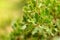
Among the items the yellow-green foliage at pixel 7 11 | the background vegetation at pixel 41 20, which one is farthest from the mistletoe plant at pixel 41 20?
the yellow-green foliage at pixel 7 11

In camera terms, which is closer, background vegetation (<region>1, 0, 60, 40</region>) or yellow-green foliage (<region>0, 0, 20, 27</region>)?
background vegetation (<region>1, 0, 60, 40</region>)

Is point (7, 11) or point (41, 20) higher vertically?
point (7, 11)

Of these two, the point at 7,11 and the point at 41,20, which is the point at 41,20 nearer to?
the point at 41,20

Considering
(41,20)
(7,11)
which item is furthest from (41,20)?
(7,11)

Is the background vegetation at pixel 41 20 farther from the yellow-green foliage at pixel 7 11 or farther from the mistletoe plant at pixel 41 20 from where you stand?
the yellow-green foliage at pixel 7 11

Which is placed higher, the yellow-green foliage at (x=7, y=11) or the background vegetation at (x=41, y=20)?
the yellow-green foliage at (x=7, y=11)

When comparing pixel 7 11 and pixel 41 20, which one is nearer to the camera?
pixel 41 20

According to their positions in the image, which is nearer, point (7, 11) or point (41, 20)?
point (41, 20)

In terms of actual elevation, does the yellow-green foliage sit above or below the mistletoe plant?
above

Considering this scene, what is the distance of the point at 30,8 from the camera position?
1.71 meters

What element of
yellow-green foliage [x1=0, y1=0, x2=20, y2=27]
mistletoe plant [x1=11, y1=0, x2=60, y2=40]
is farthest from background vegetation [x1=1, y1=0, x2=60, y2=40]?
yellow-green foliage [x1=0, y1=0, x2=20, y2=27]

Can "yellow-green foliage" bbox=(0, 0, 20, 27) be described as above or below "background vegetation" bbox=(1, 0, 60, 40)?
above

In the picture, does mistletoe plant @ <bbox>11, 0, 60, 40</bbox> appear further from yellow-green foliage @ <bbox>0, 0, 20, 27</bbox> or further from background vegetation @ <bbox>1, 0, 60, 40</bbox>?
yellow-green foliage @ <bbox>0, 0, 20, 27</bbox>

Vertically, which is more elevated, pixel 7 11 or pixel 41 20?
pixel 7 11
